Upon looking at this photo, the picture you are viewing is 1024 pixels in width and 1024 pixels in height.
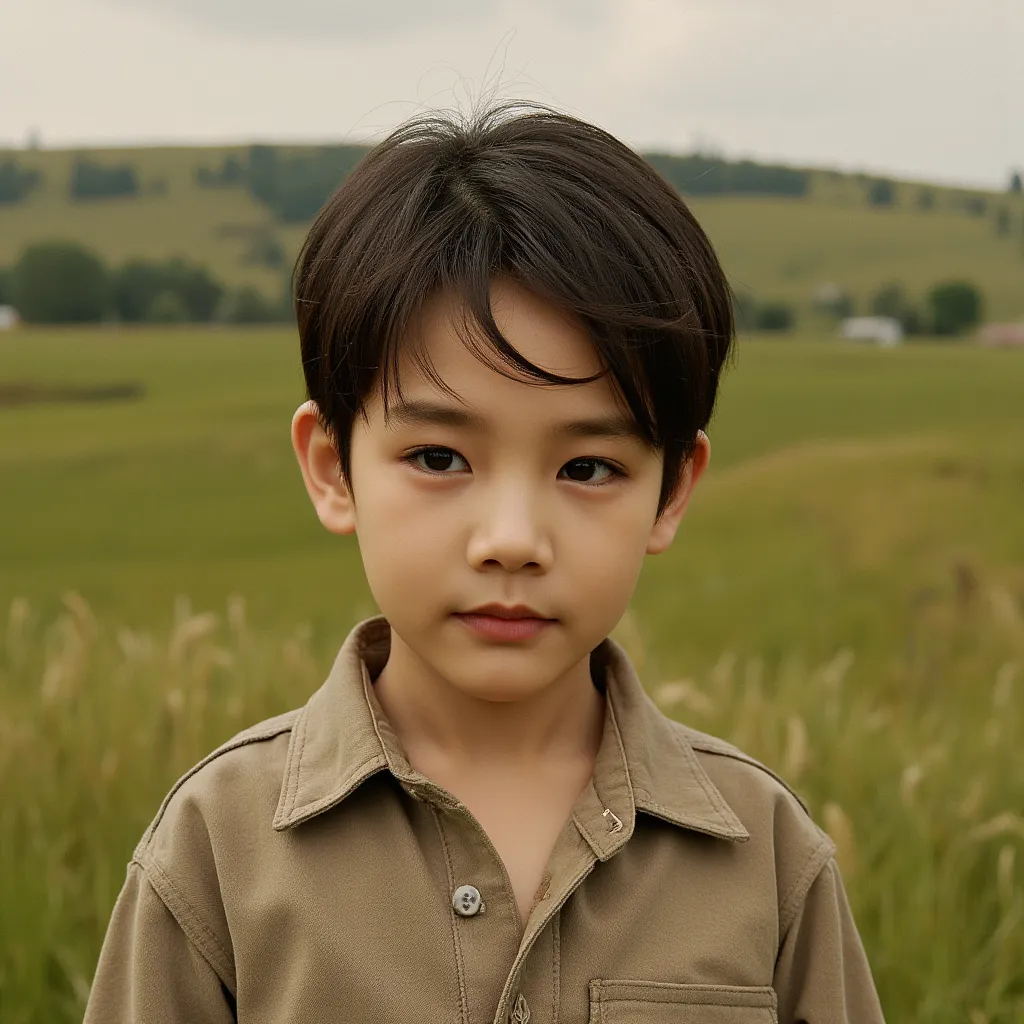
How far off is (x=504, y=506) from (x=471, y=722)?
445mm

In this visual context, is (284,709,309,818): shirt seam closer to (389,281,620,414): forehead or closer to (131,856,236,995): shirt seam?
(131,856,236,995): shirt seam

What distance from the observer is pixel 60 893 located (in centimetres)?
294

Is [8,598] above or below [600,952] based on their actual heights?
below

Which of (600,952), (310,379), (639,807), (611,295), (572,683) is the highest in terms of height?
(611,295)

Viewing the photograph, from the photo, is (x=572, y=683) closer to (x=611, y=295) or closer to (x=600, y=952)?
(x=600, y=952)

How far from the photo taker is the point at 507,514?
1.58 metres

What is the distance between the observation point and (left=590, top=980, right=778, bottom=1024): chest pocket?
171 cm

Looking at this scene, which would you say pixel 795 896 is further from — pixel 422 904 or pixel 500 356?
pixel 500 356

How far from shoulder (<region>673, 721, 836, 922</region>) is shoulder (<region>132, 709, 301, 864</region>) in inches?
25.6

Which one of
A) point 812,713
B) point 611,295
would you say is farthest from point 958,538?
point 611,295

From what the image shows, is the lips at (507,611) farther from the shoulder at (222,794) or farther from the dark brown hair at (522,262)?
the shoulder at (222,794)

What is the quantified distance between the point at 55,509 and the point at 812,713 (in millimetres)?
6594

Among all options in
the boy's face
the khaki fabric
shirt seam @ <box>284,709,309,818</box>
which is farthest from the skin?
shirt seam @ <box>284,709,309,818</box>

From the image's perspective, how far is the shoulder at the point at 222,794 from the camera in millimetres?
1781
